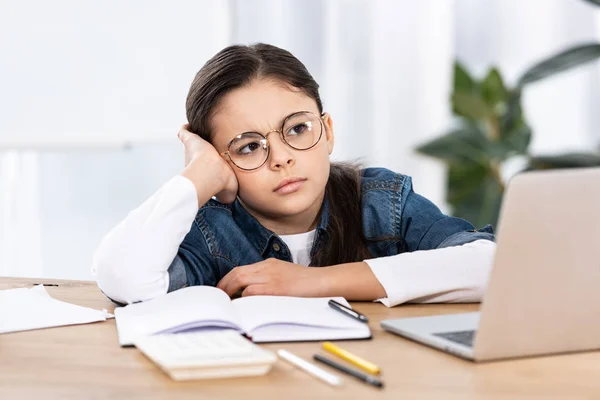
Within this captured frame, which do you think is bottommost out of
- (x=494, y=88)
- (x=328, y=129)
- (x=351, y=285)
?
(x=351, y=285)

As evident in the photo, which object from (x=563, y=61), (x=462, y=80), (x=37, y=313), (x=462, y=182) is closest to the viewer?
(x=37, y=313)

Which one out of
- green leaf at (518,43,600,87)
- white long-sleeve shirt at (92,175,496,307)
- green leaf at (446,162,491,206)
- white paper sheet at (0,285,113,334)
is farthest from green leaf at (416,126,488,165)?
white paper sheet at (0,285,113,334)

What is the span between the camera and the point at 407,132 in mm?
3242

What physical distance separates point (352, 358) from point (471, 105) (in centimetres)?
253

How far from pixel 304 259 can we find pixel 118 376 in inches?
32.7

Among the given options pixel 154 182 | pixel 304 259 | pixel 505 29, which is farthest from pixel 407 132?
pixel 304 259

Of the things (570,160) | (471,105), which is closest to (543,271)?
(570,160)

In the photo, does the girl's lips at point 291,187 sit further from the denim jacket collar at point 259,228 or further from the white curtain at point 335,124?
the white curtain at point 335,124

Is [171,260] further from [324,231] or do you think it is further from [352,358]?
[352,358]

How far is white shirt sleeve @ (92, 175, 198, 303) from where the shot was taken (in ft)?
4.23

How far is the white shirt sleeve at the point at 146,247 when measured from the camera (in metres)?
1.29

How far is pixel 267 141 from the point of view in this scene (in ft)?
4.91

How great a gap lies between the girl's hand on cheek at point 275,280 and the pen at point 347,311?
140mm

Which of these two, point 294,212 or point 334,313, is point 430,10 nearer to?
point 294,212
